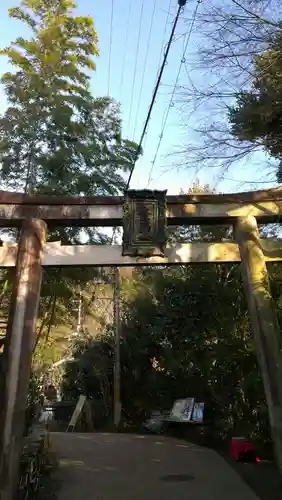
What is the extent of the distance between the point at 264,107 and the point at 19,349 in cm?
441

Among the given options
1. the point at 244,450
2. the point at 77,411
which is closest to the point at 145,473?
the point at 244,450

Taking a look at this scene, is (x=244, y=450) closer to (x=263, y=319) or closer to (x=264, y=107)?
(x=263, y=319)

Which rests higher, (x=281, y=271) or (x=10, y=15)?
(x=10, y=15)

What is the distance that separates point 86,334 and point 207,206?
14096 mm

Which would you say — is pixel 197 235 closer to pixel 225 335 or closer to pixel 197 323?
pixel 197 323

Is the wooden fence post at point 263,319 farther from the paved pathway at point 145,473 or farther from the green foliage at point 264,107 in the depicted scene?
the green foliage at point 264,107

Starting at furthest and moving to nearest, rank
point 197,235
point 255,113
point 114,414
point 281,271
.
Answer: point 114,414, point 197,235, point 281,271, point 255,113

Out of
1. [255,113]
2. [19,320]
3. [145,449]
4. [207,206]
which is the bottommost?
[145,449]

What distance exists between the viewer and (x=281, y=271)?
29.6 ft

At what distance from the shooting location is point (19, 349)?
20.5ft

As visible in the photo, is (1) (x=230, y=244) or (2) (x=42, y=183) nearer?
(1) (x=230, y=244)

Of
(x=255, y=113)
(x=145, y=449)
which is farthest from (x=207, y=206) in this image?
(x=145, y=449)

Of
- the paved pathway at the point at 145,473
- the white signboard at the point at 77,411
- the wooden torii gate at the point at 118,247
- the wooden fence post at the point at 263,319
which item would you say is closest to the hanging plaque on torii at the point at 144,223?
the wooden torii gate at the point at 118,247

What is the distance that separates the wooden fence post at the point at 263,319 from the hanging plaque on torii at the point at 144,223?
4.09 ft
